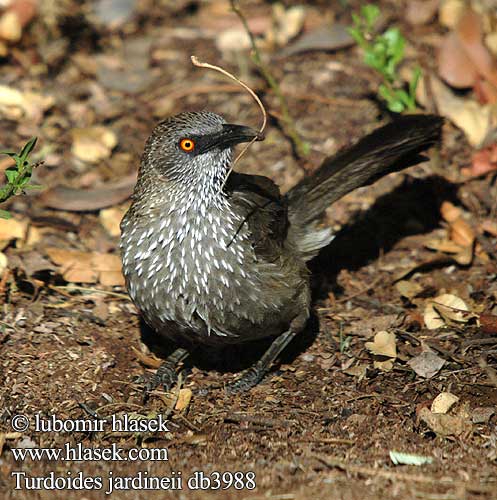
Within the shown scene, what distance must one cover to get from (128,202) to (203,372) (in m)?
1.85

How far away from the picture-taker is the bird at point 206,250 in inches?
196

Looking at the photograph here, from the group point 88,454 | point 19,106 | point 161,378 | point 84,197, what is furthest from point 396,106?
point 88,454

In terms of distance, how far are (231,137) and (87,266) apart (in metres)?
1.85

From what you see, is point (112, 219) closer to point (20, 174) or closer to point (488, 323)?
point (20, 174)

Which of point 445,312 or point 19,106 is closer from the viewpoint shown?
point 445,312

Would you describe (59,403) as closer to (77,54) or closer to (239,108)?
(239,108)

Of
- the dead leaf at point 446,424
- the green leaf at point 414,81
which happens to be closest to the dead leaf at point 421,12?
the green leaf at point 414,81

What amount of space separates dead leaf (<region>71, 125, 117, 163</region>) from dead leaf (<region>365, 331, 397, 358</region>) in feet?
9.77

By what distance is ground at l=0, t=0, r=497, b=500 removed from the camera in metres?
4.61

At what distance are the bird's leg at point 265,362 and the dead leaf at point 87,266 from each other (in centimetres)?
126

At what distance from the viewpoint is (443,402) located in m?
4.95

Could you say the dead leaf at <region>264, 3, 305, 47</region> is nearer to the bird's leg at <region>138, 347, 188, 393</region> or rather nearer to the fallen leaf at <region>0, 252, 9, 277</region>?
the fallen leaf at <region>0, 252, 9, 277</region>

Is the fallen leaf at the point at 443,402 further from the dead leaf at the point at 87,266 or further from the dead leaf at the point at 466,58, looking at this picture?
the dead leaf at the point at 466,58

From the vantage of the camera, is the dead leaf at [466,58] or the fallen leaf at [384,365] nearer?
the fallen leaf at [384,365]
